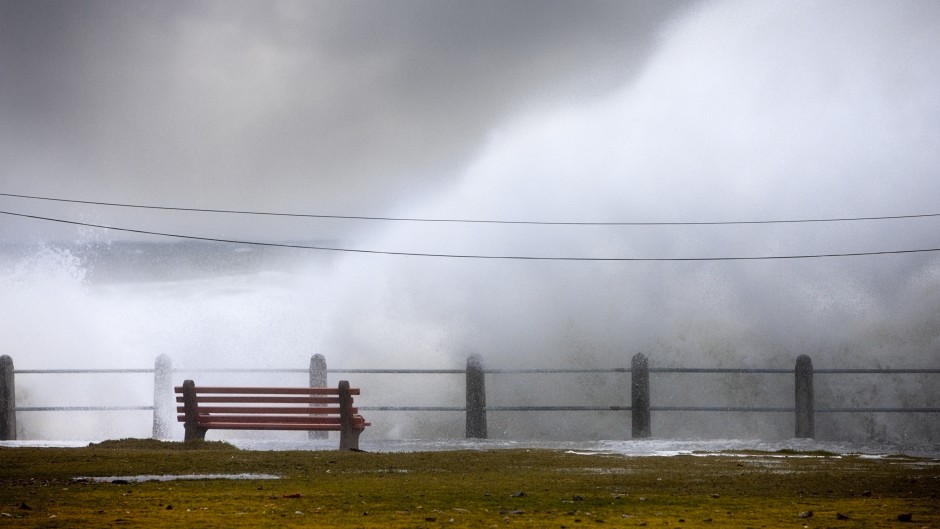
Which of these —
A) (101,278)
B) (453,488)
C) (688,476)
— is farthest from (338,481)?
(101,278)

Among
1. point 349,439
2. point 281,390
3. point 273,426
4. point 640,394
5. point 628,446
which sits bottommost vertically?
point 628,446

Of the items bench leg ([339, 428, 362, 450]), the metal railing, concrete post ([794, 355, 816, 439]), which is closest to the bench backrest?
bench leg ([339, 428, 362, 450])

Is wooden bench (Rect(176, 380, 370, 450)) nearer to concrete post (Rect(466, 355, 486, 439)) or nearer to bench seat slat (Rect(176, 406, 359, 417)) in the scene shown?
bench seat slat (Rect(176, 406, 359, 417))

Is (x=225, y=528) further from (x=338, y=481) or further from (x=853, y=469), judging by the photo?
(x=853, y=469)

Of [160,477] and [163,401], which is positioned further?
[163,401]

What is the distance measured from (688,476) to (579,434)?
16.4 meters

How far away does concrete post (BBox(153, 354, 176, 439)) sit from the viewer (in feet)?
61.2

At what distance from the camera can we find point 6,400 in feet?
60.1

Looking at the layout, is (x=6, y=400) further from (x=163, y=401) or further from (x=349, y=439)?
(x=349, y=439)

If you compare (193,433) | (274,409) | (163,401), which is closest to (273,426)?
(274,409)

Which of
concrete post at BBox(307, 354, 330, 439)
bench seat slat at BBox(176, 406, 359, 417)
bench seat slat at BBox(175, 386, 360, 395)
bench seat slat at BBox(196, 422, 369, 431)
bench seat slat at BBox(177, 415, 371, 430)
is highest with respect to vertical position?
concrete post at BBox(307, 354, 330, 439)

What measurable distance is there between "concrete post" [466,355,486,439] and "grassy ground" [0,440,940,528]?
389 cm

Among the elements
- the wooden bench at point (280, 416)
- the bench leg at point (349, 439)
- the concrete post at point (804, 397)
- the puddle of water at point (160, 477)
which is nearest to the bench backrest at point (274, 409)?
the wooden bench at point (280, 416)

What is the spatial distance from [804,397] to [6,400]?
13402 mm
